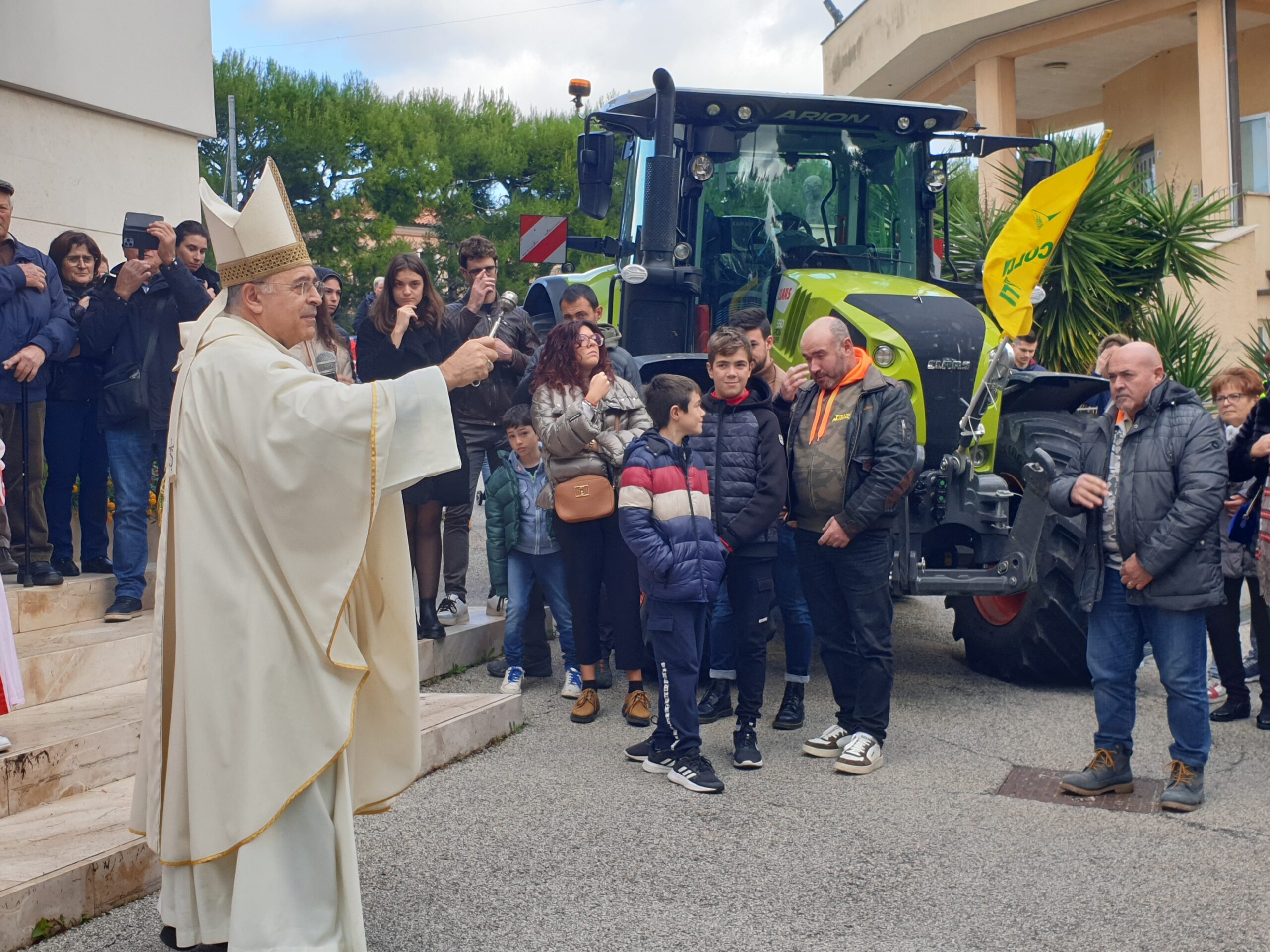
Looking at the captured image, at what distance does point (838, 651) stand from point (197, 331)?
335cm

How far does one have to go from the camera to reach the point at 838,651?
5832 mm

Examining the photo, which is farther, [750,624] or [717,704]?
[717,704]

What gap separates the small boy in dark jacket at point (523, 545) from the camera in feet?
21.5

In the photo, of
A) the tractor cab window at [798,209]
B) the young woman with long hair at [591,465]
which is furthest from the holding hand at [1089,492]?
the tractor cab window at [798,209]

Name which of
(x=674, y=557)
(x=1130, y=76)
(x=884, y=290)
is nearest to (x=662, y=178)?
(x=884, y=290)

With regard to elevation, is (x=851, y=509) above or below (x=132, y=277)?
below

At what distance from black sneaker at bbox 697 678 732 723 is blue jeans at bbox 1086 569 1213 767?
1.80 m

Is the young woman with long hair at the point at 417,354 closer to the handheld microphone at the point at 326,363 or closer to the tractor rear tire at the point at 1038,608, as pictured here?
the handheld microphone at the point at 326,363

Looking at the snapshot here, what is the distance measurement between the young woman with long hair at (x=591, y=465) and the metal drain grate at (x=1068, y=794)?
1706 mm

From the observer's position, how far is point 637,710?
6.10 meters

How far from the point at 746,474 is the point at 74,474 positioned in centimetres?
337

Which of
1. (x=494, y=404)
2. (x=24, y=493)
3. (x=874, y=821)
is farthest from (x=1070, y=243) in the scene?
(x=24, y=493)

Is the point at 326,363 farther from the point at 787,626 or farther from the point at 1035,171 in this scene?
the point at 1035,171

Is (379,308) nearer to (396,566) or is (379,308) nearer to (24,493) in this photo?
(24,493)
